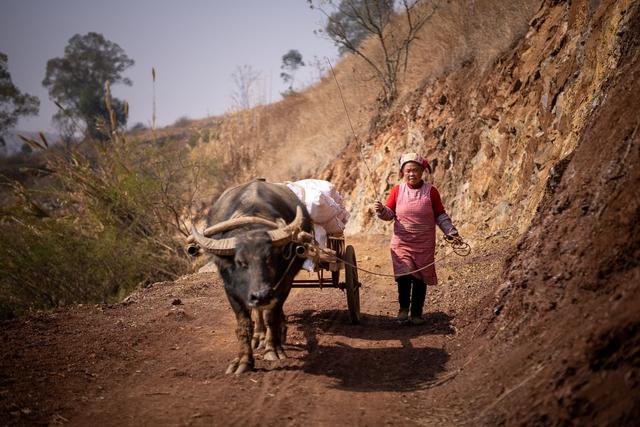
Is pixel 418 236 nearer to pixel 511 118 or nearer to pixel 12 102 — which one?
pixel 511 118

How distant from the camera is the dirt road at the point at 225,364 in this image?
3941 millimetres

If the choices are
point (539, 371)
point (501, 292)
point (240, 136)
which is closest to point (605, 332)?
point (539, 371)

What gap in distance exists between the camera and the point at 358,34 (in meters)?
32.9

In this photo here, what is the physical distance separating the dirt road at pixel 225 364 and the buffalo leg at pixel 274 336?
116mm

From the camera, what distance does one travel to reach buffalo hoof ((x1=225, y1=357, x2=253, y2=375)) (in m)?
4.87

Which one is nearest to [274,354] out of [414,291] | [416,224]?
[414,291]

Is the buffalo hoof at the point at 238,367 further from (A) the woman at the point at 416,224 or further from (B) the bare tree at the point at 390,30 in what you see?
(B) the bare tree at the point at 390,30

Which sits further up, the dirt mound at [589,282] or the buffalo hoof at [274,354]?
the dirt mound at [589,282]

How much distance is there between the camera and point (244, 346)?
4.96 meters

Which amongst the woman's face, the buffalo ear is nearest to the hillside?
the buffalo ear

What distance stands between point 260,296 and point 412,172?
100 inches

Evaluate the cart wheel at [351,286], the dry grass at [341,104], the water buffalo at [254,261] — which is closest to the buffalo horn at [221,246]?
the water buffalo at [254,261]

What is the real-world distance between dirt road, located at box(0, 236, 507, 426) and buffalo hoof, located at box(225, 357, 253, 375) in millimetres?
80

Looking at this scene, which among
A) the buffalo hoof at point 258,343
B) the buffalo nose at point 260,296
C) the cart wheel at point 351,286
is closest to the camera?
the buffalo nose at point 260,296
